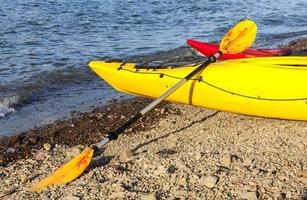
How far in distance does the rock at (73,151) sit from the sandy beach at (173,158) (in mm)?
24

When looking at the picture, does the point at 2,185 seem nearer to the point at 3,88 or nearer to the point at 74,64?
the point at 3,88

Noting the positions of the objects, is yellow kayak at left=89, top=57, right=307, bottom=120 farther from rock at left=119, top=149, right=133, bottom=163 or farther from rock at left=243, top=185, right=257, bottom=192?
rock at left=243, top=185, right=257, bottom=192

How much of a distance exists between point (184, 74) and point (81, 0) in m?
16.3

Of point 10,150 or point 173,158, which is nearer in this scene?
point 173,158

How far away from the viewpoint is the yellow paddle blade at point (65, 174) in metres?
4.53

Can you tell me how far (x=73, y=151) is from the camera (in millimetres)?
5637

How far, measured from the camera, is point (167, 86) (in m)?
6.50

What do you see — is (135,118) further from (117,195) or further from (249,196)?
(249,196)

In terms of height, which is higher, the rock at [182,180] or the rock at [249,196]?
the rock at [249,196]

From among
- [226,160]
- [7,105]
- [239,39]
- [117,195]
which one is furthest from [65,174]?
[7,105]

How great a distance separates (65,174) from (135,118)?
1.19 m

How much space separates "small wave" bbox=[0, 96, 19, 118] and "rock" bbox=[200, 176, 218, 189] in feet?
13.7

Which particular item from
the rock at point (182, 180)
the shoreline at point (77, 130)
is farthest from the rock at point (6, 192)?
the rock at point (182, 180)

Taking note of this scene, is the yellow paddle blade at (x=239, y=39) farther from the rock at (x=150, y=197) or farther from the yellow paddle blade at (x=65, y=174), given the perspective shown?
the rock at (x=150, y=197)
